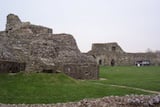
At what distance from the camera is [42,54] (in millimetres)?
22609

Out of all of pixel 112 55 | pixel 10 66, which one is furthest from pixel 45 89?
pixel 112 55

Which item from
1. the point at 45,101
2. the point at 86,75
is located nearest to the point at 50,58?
Answer: the point at 86,75

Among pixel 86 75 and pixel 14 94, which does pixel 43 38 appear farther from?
pixel 14 94

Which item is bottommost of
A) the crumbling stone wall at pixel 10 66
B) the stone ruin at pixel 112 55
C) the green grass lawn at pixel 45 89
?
the green grass lawn at pixel 45 89

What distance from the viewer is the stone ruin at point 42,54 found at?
71.7 ft

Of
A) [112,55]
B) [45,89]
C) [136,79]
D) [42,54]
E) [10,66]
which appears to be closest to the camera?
[45,89]

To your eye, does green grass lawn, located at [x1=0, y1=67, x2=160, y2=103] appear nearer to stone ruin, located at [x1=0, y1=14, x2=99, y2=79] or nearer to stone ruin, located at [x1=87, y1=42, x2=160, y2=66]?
stone ruin, located at [x1=0, y1=14, x2=99, y2=79]

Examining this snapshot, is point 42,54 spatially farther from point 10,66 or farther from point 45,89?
point 45,89

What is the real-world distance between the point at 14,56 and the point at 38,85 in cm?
589

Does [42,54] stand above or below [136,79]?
above

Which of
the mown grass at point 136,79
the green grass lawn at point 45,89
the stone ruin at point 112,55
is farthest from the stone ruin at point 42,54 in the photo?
the stone ruin at point 112,55

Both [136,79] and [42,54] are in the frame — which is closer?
[42,54]

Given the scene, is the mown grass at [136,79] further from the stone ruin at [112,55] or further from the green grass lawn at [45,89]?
the stone ruin at [112,55]

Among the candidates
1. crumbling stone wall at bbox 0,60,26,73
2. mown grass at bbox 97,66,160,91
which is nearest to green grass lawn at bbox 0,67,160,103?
mown grass at bbox 97,66,160,91
